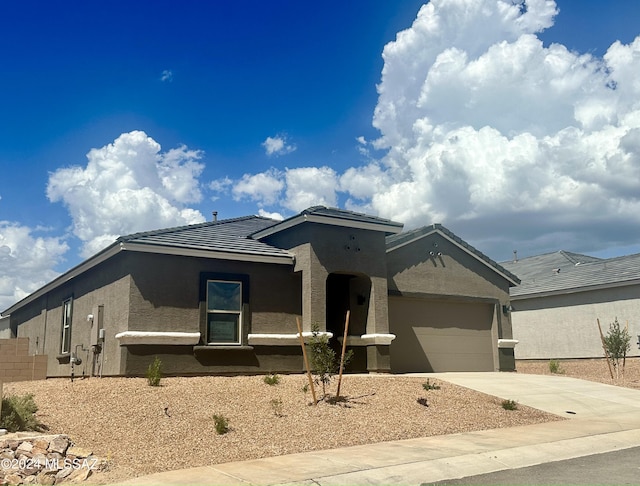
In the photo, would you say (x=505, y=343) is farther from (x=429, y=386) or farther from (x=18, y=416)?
(x=18, y=416)

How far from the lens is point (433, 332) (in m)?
20.5

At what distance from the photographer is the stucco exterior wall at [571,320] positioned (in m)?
27.2

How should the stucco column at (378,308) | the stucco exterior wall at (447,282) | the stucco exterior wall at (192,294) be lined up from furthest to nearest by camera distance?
the stucco exterior wall at (447,282) < the stucco column at (378,308) < the stucco exterior wall at (192,294)

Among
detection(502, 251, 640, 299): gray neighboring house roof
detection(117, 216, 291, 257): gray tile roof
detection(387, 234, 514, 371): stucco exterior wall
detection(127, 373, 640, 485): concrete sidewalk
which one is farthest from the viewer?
detection(502, 251, 640, 299): gray neighboring house roof

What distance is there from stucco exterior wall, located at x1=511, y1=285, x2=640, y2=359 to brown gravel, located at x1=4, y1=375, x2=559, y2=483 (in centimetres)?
1509

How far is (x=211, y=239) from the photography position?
17.8 meters

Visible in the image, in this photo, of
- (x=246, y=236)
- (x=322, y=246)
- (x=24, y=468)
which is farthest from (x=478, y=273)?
(x=24, y=468)

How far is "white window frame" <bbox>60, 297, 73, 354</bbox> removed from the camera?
20.7m

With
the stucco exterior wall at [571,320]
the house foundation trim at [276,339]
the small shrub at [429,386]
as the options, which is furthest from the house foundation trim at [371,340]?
the stucco exterior wall at [571,320]

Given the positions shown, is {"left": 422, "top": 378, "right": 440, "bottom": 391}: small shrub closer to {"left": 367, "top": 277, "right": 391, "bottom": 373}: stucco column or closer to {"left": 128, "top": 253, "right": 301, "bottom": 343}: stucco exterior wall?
{"left": 367, "top": 277, "right": 391, "bottom": 373}: stucco column

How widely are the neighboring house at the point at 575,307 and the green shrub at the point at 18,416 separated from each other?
23444mm

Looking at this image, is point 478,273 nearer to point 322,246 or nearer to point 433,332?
Answer: point 433,332

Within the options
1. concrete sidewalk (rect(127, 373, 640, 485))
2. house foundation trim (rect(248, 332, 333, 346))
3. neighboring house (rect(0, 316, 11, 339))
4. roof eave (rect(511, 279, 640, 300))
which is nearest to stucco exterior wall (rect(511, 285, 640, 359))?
roof eave (rect(511, 279, 640, 300))

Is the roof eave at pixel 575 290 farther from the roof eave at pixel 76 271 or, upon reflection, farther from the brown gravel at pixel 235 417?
the roof eave at pixel 76 271
